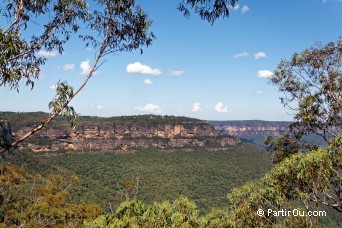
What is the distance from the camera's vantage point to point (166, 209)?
872 centimetres

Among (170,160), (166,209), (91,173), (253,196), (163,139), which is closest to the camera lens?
(166,209)

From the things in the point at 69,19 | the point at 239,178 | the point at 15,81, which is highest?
the point at 69,19

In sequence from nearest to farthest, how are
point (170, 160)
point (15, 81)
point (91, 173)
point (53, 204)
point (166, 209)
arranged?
point (15, 81) → point (166, 209) → point (53, 204) → point (91, 173) → point (170, 160)

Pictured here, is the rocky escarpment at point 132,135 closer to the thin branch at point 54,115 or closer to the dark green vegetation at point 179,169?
the dark green vegetation at point 179,169

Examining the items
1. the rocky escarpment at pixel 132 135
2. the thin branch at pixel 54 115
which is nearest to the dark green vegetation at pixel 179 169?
the rocky escarpment at pixel 132 135

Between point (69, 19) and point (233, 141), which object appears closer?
point (69, 19)

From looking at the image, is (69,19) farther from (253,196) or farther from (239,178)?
(239,178)

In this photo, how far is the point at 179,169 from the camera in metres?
97.6

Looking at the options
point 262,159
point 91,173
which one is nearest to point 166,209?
point 91,173

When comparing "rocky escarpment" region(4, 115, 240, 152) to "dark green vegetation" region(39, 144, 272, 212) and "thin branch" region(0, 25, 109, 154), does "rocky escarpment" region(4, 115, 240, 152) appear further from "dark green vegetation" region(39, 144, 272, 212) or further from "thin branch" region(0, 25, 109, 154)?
"thin branch" region(0, 25, 109, 154)

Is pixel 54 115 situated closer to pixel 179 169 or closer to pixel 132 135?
pixel 179 169

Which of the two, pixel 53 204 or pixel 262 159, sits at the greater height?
pixel 53 204

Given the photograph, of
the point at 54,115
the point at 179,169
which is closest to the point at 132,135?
the point at 179,169

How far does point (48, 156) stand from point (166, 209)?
92.2 metres
